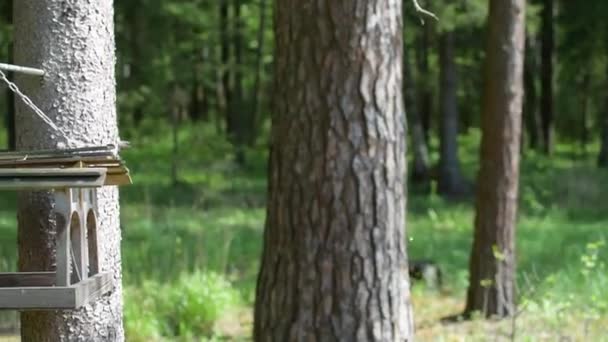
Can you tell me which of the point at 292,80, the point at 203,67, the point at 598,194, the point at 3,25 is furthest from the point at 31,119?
the point at 203,67

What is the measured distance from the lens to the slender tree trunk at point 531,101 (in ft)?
95.5

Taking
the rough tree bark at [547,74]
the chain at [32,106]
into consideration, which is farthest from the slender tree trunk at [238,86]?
the chain at [32,106]

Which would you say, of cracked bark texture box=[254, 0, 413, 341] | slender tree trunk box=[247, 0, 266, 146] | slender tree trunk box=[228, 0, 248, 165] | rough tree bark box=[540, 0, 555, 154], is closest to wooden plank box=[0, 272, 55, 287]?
cracked bark texture box=[254, 0, 413, 341]

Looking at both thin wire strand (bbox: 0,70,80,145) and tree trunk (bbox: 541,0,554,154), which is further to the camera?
tree trunk (bbox: 541,0,554,154)

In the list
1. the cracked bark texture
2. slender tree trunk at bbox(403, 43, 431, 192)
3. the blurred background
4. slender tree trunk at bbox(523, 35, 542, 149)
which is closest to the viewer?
the cracked bark texture

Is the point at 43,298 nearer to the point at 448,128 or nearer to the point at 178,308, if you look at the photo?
the point at 178,308

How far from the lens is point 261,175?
2466cm

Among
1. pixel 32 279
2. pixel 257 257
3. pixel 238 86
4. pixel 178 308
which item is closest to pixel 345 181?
pixel 32 279

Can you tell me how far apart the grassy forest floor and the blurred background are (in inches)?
1.1

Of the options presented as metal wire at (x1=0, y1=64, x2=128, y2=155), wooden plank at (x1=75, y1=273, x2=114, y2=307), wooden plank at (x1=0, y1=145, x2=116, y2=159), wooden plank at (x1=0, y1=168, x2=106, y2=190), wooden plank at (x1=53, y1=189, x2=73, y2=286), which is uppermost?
metal wire at (x1=0, y1=64, x2=128, y2=155)

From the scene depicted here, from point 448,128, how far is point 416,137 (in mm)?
933

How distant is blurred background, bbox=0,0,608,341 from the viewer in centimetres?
877

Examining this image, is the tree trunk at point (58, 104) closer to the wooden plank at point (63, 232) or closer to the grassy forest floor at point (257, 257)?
the wooden plank at point (63, 232)

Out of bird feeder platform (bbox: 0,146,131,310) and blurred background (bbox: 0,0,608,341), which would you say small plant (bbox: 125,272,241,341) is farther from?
bird feeder platform (bbox: 0,146,131,310)
